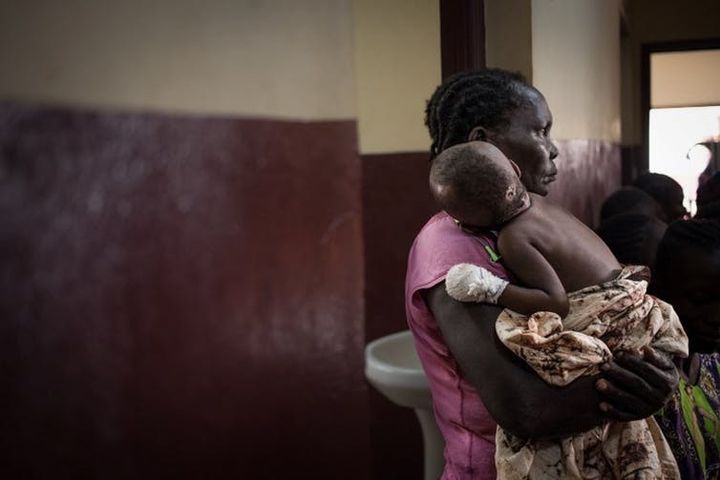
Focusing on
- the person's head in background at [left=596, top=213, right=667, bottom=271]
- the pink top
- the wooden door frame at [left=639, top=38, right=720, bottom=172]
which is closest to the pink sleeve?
the pink top

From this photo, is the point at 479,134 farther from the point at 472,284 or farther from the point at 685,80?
the point at 685,80

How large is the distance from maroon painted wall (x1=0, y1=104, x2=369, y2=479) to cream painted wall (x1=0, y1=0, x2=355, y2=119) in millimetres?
50

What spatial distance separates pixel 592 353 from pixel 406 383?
881 mm

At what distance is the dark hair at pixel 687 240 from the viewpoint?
1.85 meters

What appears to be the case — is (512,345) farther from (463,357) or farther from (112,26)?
(112,26)

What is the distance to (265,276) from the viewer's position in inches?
79.4

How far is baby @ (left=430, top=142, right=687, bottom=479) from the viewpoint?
4.09 ft

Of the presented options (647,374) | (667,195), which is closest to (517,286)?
(647,374)

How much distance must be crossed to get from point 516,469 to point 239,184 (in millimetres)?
1019

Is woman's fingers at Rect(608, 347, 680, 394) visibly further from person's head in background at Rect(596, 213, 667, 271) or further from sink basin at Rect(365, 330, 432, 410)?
person's head in background at Rect(596, 213, 667, 271)

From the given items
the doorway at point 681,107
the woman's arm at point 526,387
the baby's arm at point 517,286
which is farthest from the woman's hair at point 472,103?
the doorway at point 681,107

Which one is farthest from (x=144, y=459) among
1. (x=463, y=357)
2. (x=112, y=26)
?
(x=112, y=26)

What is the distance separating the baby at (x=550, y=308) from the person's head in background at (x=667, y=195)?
2913 mm

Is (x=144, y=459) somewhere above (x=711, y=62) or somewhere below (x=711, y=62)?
below
